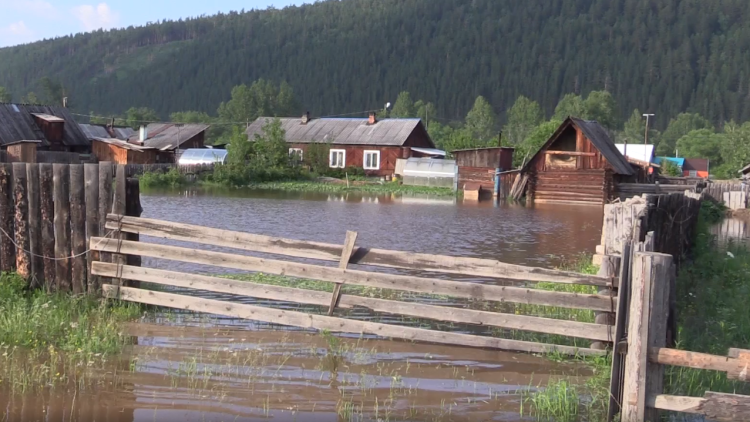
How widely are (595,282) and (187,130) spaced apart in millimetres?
62033

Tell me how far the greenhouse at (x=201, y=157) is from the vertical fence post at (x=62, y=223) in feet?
151

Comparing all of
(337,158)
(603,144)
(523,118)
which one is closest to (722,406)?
(603,144)

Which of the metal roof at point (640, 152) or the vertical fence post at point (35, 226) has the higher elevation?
the metal roof at point (640, 152)

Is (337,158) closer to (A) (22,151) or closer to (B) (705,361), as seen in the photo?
(A) (22,151)

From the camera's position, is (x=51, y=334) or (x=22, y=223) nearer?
(x=51, y=334)

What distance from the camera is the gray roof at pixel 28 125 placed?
45.1 m

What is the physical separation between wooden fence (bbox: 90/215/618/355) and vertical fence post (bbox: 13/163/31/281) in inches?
37.0

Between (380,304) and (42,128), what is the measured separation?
44748 mm

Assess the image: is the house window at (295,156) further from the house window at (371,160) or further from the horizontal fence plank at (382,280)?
the horizontal fence plank at (382,280)

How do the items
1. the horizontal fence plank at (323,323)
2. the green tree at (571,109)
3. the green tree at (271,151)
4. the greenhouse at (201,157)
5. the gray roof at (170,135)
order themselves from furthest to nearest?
1. the green tree at (571,109)
2. the gray roof at (170,135)
3. the greenhouse at (201,157)
4. the green tree at (271,151)
5. the horizontal fence plank at (323,323)

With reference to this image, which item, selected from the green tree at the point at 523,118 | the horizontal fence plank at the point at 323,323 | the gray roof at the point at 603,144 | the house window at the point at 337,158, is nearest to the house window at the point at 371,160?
the house window at the point at 337,158

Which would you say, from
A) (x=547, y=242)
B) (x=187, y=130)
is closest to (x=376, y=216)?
(x=547, y=242)

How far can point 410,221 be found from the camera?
26672 millimetres

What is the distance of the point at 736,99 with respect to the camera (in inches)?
6850
